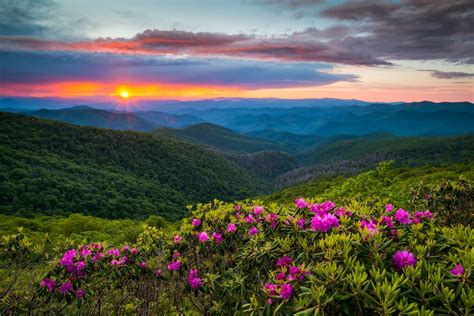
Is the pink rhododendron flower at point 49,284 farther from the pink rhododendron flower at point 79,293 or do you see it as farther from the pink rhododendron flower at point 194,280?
the pink rhododendron flower at point 194,280

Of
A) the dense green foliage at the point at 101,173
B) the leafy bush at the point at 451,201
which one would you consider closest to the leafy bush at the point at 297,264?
the leafy bush at the point at 451,201

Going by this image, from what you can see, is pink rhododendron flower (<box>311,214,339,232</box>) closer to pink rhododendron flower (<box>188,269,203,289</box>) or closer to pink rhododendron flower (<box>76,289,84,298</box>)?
pink rhododendron flower (<box>188,269,203,289</box>)

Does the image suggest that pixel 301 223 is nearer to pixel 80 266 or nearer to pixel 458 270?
pixel 458 270

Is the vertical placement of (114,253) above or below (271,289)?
below

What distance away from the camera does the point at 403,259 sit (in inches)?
126

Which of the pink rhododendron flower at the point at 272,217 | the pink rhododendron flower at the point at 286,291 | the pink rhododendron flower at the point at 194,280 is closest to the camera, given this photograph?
the pink rhododendron flower at the point at 286,291

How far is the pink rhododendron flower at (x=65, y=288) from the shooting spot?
519 centimetres

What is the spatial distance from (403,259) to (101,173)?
12325 centimetres

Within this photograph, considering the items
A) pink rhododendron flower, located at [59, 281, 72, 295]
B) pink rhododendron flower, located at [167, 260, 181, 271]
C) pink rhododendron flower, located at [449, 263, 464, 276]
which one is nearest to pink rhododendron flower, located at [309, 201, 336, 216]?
pink rhododendron flower, located at [449, 263, 464, 276]

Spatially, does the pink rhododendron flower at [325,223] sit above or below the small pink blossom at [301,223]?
above

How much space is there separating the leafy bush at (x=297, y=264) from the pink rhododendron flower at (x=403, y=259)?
0.01 meters

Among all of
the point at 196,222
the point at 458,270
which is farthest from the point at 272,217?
the point at 458,270

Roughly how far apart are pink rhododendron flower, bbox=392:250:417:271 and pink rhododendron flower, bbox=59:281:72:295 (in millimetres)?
5555

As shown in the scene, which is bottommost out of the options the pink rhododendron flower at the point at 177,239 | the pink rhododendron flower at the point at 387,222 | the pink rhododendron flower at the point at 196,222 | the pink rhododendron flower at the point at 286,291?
the pink rhododendron flower at the point at 177,239
